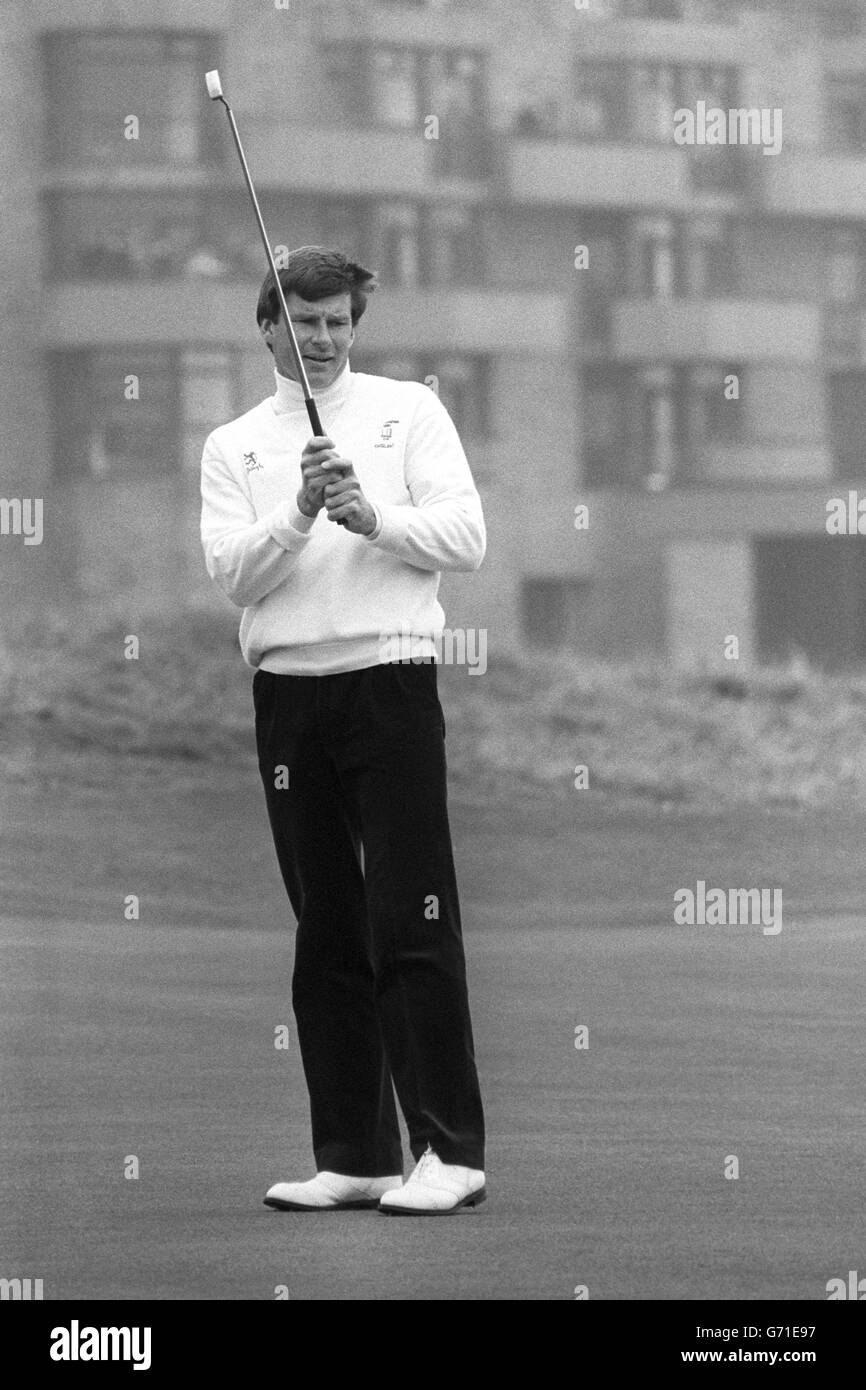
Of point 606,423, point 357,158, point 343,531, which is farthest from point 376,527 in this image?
point 606,423

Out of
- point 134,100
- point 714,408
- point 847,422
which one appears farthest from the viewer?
point 847,422

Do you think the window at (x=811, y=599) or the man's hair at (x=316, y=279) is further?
the window at (x=811, y=599)

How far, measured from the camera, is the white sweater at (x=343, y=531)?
385cm

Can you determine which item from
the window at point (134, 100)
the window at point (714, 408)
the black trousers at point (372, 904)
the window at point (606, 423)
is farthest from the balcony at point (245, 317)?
the black trousers at point (372, 904)

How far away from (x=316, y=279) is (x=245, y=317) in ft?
27.3

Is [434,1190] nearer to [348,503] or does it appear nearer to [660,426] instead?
[348,503]

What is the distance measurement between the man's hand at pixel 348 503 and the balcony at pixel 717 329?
8.87 metres

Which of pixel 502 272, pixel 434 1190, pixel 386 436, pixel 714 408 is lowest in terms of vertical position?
pixel 434 1190

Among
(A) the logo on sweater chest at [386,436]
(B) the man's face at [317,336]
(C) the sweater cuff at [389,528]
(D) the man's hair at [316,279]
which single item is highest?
(D) the man's hair at [316,279]

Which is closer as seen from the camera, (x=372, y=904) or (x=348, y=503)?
(x=348, y=503)

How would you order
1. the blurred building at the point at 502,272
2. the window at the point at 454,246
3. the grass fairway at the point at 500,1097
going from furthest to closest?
the window at the point at 454,246
the blurred building at the point at 502,272
the grass fairway at the point at 500,1097

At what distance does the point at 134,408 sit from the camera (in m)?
12.2

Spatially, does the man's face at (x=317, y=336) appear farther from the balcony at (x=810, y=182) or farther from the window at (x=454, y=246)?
the balcony at (x=810, y=182)
